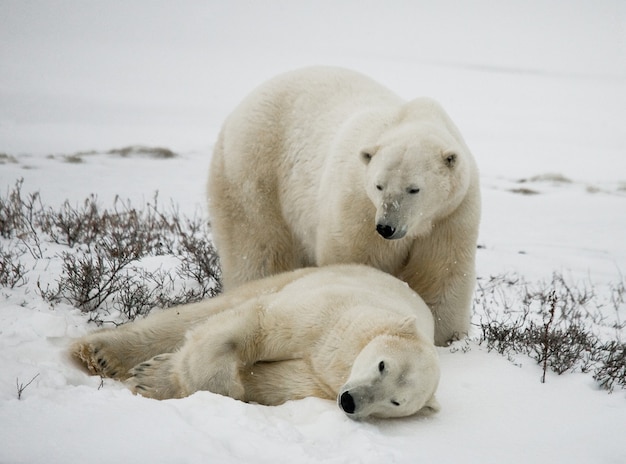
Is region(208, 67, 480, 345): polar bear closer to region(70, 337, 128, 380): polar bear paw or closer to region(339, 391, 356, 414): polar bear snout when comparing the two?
region(339, 391, 356, 414): polar bear snout

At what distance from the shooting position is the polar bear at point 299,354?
2.62 m

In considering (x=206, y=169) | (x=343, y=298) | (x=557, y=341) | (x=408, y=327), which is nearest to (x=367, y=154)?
(x=343, y=298)

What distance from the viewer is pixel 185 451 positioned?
2070mm

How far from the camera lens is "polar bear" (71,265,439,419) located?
262 centimetres

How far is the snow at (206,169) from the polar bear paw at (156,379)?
0.20 m

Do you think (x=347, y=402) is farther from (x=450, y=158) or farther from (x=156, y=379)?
(x=450, y=158)

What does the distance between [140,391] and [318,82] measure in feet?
8.80

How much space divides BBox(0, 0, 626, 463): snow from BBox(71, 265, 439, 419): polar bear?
13 centimetres

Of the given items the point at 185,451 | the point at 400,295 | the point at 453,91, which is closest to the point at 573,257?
the point at 400,295

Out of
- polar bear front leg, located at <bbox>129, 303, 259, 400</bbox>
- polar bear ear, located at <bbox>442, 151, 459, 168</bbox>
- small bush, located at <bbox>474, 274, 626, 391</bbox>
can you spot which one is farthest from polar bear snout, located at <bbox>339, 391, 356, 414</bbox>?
polar bear ear, located at <bbox>442, 151, 459, 168</bbox>

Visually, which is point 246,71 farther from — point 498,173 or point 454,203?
point 454,203

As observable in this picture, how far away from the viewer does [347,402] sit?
2490mm

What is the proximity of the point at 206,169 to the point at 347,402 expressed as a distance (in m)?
9.22

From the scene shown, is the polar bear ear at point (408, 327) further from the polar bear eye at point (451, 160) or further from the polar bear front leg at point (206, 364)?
the polar bear eye at point (451, 160)
